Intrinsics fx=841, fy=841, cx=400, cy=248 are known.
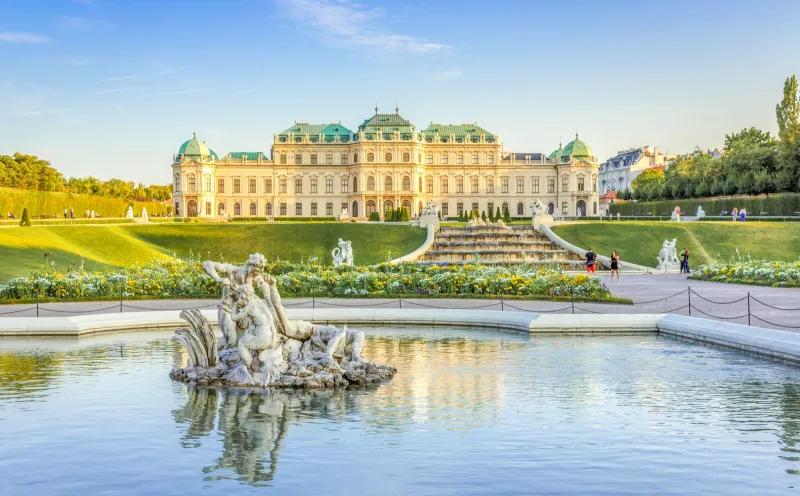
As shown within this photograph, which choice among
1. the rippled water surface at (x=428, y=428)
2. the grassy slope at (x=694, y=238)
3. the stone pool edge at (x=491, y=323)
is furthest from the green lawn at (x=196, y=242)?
the rippled water surface at (x=428, y=428)

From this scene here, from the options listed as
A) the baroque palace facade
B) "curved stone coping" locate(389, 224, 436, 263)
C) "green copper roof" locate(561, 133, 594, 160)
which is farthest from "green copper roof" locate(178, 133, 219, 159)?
"curved stone coping" locate(389, 224, 436, 263)

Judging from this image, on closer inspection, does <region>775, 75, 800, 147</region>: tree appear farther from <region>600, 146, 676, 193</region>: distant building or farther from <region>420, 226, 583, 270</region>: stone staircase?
<region>600, 146, 676, 193</region>: distant building

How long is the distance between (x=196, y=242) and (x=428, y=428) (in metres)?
44.3

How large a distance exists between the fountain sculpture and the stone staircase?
1195 inches

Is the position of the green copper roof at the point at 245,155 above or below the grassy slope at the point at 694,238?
above

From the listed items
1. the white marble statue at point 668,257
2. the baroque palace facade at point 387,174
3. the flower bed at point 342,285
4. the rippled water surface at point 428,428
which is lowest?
the rippled water surface at point 428,428

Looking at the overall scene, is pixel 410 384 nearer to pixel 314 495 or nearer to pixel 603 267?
pixel 314 495

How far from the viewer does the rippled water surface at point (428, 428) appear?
8.30m

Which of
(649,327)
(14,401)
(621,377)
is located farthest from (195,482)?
(649,327)

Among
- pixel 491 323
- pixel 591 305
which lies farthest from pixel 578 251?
pixel 491 323

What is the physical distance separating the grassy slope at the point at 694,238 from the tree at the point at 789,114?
14.6 meters

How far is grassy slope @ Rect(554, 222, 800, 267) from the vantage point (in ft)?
154

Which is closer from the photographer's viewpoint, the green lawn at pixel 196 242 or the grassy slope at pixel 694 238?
the green lawn at pixel 196 242

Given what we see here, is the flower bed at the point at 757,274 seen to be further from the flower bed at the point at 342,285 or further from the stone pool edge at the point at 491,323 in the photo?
the stone pool edge at the point at 491,323
